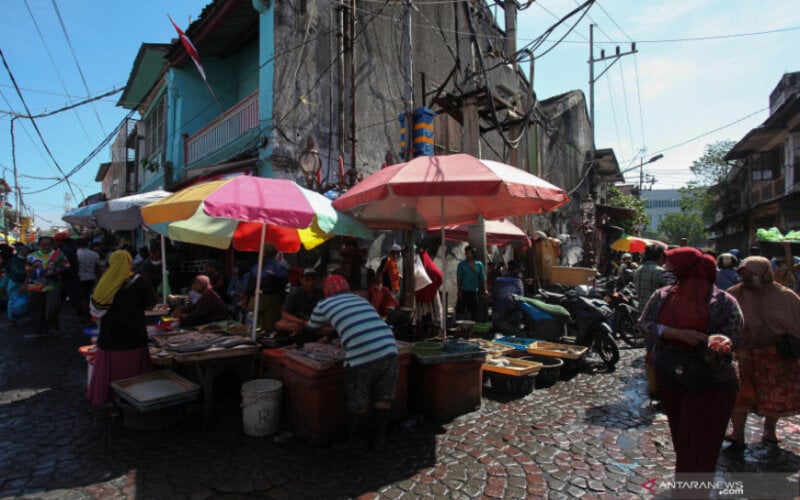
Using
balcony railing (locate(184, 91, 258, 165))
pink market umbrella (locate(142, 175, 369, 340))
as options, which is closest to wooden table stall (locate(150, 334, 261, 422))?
pink market umbrella (locate(142, 175, 369, 340))

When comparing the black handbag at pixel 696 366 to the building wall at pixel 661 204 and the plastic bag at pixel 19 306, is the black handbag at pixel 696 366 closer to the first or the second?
the plastic bag at pixel 19 306

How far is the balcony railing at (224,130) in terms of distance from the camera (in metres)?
9.66

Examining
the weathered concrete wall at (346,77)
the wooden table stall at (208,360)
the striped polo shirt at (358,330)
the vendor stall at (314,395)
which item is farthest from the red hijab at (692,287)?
the weathered concrete wall at (346,77)

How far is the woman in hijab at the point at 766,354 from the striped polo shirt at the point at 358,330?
332cm

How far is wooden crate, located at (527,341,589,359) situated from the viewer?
238 inches

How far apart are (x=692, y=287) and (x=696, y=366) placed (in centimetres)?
53

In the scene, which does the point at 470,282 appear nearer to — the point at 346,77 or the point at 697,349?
the point at 346,77

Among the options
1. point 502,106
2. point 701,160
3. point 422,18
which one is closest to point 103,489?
point 502,106

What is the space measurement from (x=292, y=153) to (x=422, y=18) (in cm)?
670

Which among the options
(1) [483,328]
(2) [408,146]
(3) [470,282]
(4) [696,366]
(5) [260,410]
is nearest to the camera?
(4) [696,366]

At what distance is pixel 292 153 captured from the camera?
9.12 metres

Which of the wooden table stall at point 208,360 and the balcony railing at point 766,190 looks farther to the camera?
the balcony railing at point 766,190

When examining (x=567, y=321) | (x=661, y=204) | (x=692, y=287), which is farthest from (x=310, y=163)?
(x=661, y=204)

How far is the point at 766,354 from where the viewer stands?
392 cm
